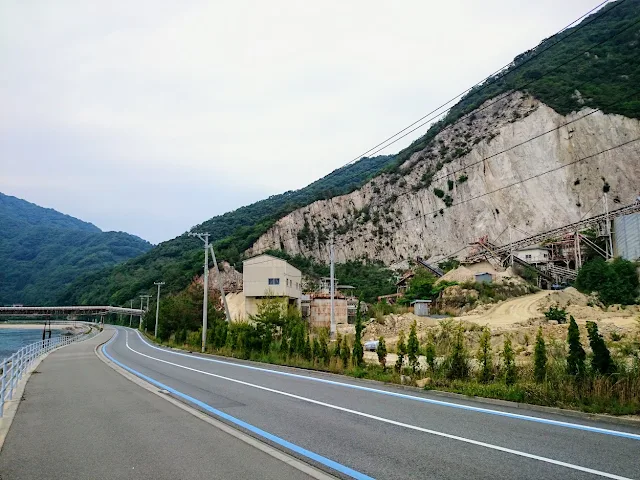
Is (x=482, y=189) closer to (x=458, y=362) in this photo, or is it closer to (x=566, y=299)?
(x=566, y=299)

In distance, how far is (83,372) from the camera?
18500 mm

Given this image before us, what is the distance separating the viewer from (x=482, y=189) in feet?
260

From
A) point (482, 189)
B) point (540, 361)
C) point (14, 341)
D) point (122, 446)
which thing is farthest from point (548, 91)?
point (14, 341)

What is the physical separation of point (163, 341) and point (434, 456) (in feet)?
149

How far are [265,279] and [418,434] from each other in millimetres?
47127

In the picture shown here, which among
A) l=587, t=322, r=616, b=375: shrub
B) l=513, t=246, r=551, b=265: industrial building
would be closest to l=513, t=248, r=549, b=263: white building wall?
l=513, t=246, r=551, b=265: industrial building

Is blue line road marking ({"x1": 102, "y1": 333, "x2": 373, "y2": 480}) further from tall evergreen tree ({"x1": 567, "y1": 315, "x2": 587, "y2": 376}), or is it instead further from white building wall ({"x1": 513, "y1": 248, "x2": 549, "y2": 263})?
white building wall ({"x1": 513, "y1": 248, "x2": 549, "y2": 263})

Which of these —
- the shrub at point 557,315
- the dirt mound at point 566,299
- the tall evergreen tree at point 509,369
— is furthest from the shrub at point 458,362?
the dirt mound at point 566,299

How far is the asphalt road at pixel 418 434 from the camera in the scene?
17.7ft

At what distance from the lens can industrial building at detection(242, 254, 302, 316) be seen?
5316 centimetres

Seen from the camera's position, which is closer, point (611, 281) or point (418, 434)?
point (418, 434)

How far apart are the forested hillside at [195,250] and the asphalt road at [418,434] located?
80.7 metres

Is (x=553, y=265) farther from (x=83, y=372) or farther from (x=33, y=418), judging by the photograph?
(x=33, y=418)

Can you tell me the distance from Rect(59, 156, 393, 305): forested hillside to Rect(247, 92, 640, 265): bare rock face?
222 inches
